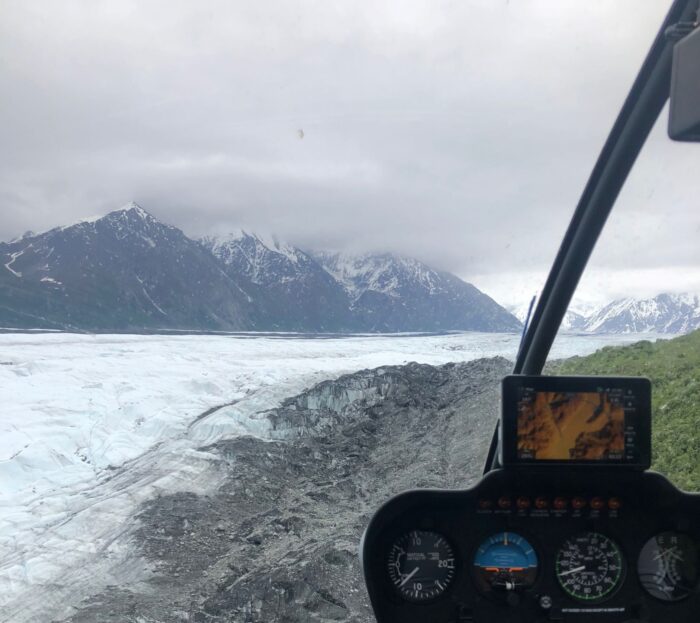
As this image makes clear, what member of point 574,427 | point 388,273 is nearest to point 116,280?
point 388,273

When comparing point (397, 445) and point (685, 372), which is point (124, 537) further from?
point (685, 372)

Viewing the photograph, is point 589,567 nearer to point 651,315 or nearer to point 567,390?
point 567,390

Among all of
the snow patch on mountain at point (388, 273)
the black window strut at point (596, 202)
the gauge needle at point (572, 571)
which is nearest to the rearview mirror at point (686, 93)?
the black window strut at point (596, 202)

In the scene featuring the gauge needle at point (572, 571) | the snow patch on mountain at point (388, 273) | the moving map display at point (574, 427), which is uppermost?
the snow patch on mountain at point (388, 273)

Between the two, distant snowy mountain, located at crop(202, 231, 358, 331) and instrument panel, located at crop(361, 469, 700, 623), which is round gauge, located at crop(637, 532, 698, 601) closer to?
instrument panel, located at crop(361, 469, 700, 623)

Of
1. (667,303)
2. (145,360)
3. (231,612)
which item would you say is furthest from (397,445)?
(145,360)

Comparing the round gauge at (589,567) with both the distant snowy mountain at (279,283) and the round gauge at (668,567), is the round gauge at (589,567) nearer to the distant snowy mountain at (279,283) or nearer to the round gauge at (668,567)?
the round gauge at (668,567)

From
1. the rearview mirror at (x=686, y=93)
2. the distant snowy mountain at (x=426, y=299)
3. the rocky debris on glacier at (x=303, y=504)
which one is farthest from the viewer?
the distant snowy mountain at (x=426, y=299)
